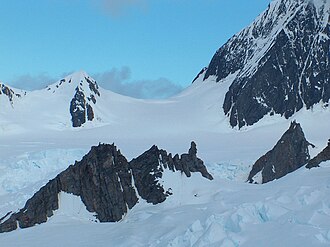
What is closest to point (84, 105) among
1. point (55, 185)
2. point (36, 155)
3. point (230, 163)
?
point (36, 155)

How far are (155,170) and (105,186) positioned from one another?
389cm

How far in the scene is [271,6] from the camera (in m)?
127

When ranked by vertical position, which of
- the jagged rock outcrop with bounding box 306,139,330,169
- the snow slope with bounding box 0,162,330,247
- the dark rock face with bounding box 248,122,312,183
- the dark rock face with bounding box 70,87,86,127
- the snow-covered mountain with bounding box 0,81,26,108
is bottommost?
the snow slope with bounding box 0,162,330,247

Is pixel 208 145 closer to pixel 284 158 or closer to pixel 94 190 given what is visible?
pixel 284 158

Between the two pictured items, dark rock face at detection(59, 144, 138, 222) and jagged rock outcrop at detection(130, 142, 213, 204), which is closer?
dark rock face at detection(59, 144, 138, 222)

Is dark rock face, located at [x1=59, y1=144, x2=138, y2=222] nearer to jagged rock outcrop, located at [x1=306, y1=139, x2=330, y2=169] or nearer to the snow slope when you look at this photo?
the snow slope

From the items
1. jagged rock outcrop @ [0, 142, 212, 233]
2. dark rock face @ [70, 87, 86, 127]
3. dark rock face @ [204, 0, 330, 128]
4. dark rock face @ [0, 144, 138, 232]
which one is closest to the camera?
dark rock face @ [0, 144, 138, 232]

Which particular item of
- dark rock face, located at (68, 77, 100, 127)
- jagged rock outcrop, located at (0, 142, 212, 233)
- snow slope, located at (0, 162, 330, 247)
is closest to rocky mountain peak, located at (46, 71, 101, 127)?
dark rock face, located at (68, 77, 100, 127)

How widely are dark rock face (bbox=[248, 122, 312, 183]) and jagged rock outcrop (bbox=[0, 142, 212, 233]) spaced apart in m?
15.6

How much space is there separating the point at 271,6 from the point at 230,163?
78801mm

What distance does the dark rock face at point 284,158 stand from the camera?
164 feet

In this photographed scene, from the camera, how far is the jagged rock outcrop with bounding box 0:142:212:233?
32.4 meters

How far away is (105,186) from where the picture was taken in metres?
34.3

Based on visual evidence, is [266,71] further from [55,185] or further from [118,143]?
[55,185]
